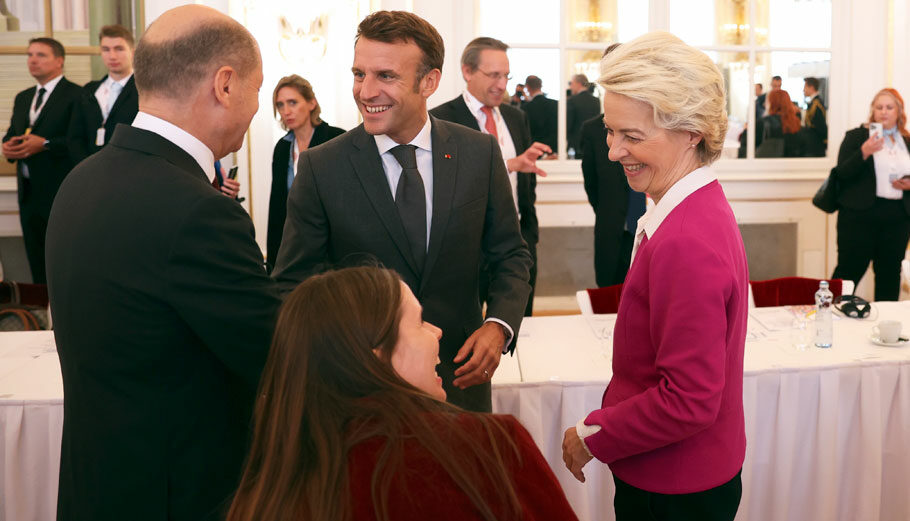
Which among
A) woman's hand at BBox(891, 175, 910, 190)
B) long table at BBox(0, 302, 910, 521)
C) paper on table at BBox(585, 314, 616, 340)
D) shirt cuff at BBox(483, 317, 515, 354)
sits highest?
woman's hand at BBox(891, 175, 910, 190)

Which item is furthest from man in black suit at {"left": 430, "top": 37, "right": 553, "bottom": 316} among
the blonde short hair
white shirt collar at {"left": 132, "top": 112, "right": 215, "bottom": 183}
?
white shirt collar at {"left": 132, "top": 112, "right": 215, "bottom": 183}

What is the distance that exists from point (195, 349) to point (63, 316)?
0.72ft

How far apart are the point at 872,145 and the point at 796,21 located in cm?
168

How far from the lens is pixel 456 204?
6.92 ft

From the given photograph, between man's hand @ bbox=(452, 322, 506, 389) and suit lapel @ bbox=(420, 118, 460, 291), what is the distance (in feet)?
0.62

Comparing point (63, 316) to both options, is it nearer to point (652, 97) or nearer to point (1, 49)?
point (652, 97)

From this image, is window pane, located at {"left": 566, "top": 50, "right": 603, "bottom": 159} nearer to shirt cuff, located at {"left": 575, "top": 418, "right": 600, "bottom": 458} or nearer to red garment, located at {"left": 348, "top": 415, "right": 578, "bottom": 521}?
shirt cuff, located at {"left": 575, "top": 418, "right": 600, "bottom": 458}

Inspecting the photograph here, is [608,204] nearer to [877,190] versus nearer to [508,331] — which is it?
[877,190]

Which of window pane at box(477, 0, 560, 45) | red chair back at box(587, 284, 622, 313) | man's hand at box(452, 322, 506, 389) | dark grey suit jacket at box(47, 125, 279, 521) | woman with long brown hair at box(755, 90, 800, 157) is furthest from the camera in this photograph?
woman with long brown hair at box(755, 90, 800, 157)

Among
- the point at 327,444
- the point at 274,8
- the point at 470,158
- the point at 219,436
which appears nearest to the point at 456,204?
the point at 470,158

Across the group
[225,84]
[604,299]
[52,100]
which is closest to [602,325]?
[604,299]

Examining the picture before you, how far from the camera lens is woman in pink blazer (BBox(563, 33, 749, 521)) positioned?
1.41 metres

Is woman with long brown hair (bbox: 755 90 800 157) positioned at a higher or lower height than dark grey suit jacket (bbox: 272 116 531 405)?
higher

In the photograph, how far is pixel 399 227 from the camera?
206 cm
